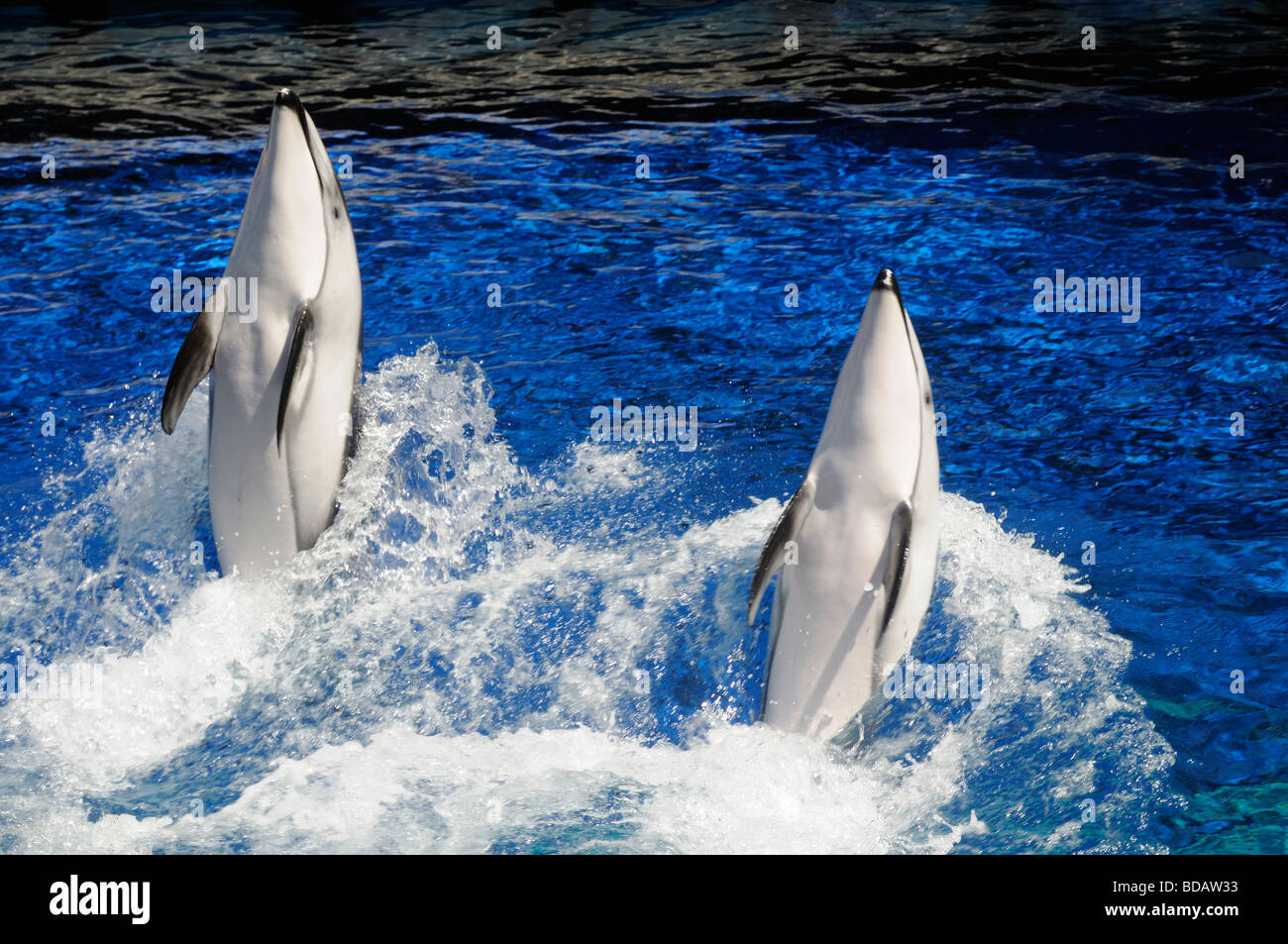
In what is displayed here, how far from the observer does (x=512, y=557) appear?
19.2ft

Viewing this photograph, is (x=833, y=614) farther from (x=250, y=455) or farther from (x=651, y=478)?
(x=250, y=455)

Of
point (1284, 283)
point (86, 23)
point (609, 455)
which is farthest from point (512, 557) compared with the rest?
point (86, 23)

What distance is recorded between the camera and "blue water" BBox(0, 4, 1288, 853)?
447 centimetres

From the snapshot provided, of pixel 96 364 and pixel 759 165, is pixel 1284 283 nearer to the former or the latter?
pixel 759 165

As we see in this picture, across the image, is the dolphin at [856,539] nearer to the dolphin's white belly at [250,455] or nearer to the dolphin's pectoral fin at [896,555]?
the dolphin's pectoral fin at [896,555]

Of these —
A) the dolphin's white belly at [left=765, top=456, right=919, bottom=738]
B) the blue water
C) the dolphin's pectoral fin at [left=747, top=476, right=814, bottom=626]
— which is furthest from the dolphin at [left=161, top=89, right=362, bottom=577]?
the dolphin's white belly at [left=765, top=456, right=919, bottom=738]

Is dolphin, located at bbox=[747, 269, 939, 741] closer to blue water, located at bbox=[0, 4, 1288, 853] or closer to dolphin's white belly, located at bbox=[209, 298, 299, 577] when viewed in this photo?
blue water, located at bbox=[0, 4, 1288, 853]

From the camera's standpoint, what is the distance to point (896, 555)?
4.38m

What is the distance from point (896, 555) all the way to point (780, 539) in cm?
39

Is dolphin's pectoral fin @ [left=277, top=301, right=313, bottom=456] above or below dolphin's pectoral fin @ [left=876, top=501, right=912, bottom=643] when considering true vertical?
above

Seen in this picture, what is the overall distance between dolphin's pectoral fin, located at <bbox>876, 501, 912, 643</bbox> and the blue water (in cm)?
49

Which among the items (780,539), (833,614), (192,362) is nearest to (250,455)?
(192,362)

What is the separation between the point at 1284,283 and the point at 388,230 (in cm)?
627

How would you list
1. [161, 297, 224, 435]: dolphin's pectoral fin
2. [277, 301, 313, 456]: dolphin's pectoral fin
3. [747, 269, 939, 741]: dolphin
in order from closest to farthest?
[747, 269, 939, 741]: dolphin, [277, 301, 313, 456]: dolphin's pectoral fin, [161, 297, 224, 435]: dolphin's pectoral fin
